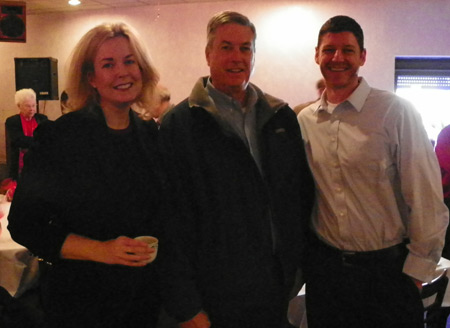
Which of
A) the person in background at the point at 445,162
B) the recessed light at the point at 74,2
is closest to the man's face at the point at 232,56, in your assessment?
the person in background at the point at 445,162

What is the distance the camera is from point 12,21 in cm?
511

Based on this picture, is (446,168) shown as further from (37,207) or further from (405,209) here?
(37,207)

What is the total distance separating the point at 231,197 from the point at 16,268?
5.87 feet

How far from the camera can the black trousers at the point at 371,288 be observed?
5.61 feet

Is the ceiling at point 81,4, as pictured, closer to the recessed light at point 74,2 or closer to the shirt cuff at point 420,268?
the recessed light at point 74,2

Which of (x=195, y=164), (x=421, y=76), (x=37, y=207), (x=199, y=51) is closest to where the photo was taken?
(x=37, y=207)

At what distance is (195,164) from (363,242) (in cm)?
74

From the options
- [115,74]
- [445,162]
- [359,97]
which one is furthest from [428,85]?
[115,74]

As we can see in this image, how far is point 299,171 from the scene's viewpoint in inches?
66.6

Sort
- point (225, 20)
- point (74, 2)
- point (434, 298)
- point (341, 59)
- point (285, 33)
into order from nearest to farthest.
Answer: point (225, 20) < point (341, 59) < point (434, 298) < point (285, 33) < point (74, 2)

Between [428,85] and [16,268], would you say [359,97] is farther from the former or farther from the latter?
[428,85]

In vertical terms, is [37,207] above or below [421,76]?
below


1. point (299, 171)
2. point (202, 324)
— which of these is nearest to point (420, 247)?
point (299, 171)

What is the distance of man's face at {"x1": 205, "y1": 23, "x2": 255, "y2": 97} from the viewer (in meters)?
1.61
